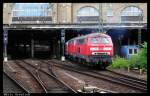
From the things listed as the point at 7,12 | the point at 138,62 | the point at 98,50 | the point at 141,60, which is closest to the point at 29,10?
the point at 7,12

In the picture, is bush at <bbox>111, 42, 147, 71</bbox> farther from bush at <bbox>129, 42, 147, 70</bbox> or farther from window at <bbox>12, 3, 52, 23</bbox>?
window at <bbox>12, 3, 52, 23</bbox>

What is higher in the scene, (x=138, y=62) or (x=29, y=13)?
(x=29, y=13)

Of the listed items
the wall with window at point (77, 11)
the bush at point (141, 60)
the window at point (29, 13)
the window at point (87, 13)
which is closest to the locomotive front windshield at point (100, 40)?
the bush at point (141, 60)

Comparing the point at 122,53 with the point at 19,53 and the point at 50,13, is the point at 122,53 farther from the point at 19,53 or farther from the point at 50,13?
the point at 19,53

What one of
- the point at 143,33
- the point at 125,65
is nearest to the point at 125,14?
the point at 143,33

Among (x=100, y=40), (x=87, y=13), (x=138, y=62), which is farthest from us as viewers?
(x=87, y=13)

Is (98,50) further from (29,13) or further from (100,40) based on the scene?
(29,13)

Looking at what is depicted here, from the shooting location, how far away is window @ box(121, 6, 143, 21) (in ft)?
199

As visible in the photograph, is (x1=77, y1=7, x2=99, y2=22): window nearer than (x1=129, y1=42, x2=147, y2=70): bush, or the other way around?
(x1=129, y1=42, x2=147, y2=70): bush

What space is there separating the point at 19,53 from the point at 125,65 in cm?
3894

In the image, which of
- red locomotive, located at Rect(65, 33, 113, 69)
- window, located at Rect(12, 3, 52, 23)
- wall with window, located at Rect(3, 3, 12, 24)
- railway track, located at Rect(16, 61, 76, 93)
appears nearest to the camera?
railway track, located at Rect(16, 61, 76, 93)

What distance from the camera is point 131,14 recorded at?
6147 cm

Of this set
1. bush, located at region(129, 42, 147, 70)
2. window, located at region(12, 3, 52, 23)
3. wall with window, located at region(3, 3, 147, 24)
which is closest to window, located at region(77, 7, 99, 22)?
wall with window, located at region(3, 3, 147, 24)

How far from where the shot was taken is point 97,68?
30062 millimetres
